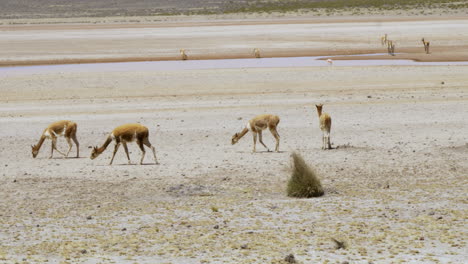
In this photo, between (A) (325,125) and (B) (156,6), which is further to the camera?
(B) (156,6)

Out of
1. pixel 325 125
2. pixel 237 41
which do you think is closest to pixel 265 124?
pixel 325 125

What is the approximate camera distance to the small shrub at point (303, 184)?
1309 cm

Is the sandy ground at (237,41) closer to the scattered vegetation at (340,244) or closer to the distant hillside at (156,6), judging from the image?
the distant hillside at (156,6)

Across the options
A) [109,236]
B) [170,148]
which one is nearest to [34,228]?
[109,236]

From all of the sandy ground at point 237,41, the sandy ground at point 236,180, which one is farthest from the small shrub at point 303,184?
the sandy ground at point 237,41

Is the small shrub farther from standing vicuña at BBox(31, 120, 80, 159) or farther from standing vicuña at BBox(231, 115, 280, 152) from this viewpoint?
standing vicuña at BBox(31, 120, 80, 159)

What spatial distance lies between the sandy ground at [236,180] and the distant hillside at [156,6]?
230 feet

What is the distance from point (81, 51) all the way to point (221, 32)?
1607cm

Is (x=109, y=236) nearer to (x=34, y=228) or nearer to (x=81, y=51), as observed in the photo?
(x=34, y=228)

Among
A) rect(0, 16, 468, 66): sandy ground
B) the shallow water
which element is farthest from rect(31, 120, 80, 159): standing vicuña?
rect(0, 16, 468, 66): sandy ground

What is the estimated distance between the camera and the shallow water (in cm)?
3819

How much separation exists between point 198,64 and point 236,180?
2692cm

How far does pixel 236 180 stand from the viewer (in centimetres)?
1465

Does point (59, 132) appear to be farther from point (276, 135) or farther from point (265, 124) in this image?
point (276, 135)
